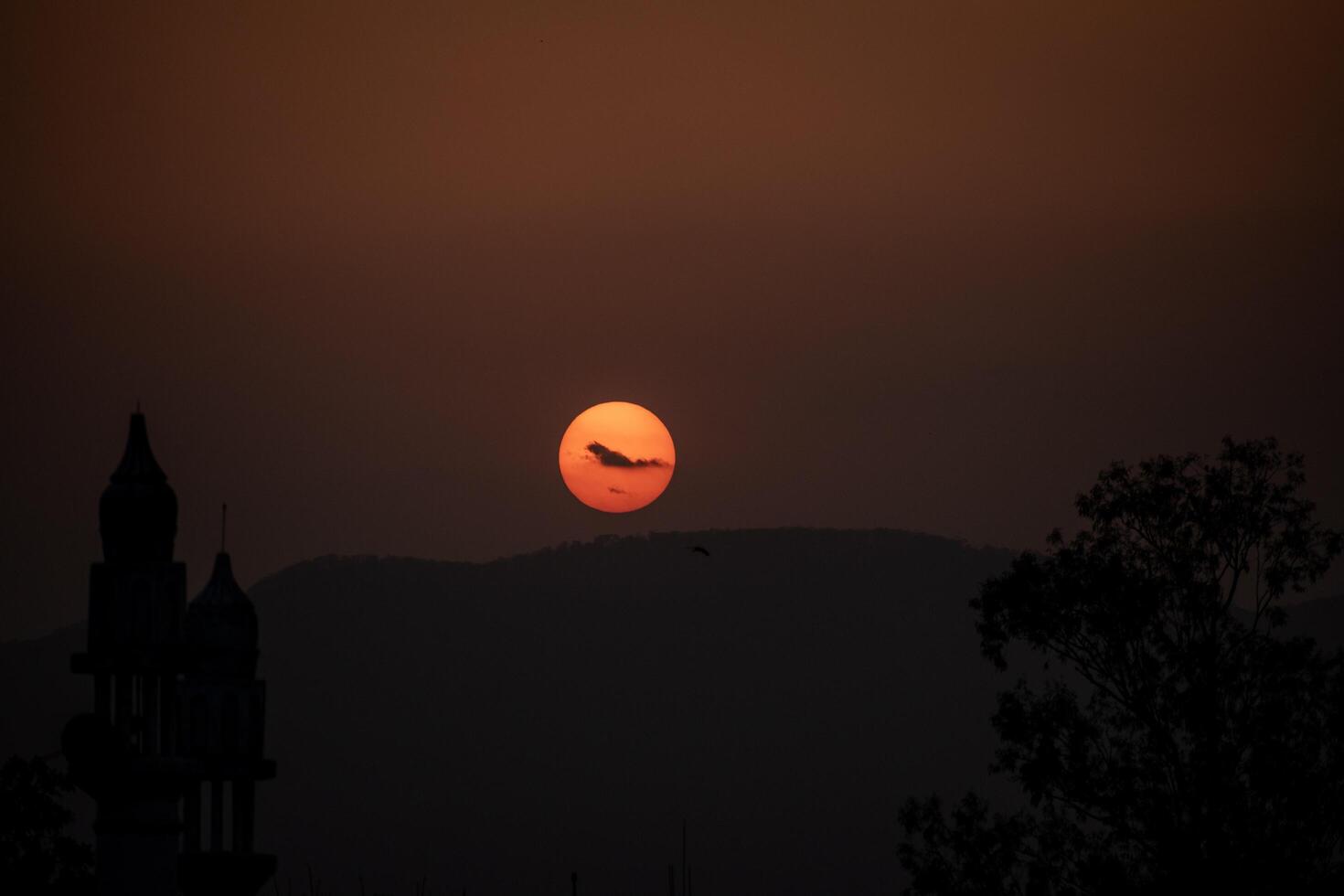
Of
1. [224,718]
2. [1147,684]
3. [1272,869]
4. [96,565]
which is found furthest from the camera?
[1147,684]

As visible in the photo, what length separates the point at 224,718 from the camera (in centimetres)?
2686

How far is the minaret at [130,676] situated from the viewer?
24484 mm

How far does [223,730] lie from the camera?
26.8 m

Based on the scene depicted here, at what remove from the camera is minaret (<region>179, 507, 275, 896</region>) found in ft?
87.8

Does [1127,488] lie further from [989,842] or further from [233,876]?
[233,876]

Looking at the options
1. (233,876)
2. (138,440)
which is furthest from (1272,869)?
(138,440)

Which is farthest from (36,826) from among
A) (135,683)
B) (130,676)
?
(130,676)

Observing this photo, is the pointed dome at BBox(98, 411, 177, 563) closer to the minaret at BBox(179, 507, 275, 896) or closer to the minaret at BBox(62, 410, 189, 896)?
the minaret at BBox(62, 410, 189, 896)

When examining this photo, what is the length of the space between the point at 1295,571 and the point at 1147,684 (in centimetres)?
431

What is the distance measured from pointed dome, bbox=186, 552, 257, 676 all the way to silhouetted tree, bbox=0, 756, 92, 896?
23.1 metres

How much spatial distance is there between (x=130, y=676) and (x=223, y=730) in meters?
2.29

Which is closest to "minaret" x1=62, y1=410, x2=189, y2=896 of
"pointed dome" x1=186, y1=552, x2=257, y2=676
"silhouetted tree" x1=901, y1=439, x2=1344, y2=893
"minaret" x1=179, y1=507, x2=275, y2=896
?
"minaret" x1=179, y1=507, x2=275, y2=896

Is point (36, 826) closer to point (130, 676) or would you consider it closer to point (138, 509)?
point (130, 676)

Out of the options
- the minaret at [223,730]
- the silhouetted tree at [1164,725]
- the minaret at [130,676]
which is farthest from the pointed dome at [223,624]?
the silhouetted tree at [1164,725]
